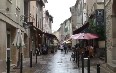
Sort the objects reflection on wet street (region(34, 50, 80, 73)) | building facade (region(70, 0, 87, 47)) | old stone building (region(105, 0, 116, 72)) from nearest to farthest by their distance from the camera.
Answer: old stone building (region(105, 0, 116, 72)) → reflection on wet street (region(34, 50, 80, 73)) → building facade (region(70, 0, 87, 47))

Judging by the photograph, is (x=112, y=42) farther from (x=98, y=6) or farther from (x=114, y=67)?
(x=98, y=6)

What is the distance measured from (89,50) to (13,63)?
9.60m

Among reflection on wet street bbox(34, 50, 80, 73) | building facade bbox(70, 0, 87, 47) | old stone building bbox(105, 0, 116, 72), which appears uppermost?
building facade bbox(70, 0, 87, 47)

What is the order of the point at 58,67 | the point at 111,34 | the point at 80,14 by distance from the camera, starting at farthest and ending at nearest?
the point at 80,14, the point at 58,67, the point at 111,34

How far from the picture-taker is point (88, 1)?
152 ft

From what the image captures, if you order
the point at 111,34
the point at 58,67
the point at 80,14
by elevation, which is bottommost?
the point at 58,67

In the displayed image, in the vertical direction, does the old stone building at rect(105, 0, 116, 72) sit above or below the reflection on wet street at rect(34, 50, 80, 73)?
above

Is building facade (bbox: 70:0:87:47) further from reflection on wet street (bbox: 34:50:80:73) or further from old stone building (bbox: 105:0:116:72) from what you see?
old stone building (bbox: 105:0:116:72)

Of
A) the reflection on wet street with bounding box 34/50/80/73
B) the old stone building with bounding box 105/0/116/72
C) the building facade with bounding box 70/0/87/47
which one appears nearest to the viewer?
the old stone building with bounding box 105/0/116/72

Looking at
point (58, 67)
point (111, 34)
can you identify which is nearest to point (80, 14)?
point (58, 67)

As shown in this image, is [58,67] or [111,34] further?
[58,67]

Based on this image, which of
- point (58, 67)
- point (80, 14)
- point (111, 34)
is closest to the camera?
point (111, 34)

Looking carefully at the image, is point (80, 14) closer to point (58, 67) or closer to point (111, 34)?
point (58, 67)

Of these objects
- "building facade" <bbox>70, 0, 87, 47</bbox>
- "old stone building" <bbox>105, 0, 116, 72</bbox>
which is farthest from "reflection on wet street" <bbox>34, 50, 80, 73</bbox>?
"building facade" <bbox>70, 0, 87, 47</bbox>
